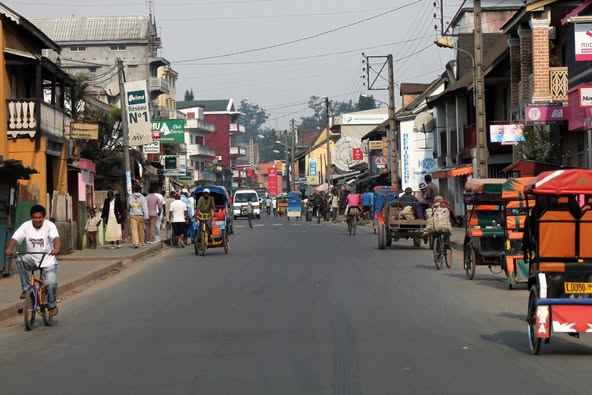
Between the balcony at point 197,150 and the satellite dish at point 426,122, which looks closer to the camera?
the satellite dish at point 426,122

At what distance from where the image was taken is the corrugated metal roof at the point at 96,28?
291 feet

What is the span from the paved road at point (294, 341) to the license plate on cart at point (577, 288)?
2.28 feet

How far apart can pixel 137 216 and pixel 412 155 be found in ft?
133

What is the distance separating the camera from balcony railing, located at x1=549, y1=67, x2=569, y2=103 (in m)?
30.5

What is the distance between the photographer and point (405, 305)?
50.0 ft

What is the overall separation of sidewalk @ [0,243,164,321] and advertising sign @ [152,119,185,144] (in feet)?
53.7

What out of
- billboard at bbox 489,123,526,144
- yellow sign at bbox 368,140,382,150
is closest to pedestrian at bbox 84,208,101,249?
billboard at bbox 489,123,526,144

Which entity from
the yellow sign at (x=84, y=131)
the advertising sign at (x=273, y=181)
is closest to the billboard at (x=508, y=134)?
the yellow sign at (x=84, y=131)

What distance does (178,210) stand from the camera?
32.3 m

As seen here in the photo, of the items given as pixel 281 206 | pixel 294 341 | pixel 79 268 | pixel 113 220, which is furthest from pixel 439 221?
pixel 281 206

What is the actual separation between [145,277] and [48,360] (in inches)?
440

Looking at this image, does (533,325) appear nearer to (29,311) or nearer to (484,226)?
(29,311)

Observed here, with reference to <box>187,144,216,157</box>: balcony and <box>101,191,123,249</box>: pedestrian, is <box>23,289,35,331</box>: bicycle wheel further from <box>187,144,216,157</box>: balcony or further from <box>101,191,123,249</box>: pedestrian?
<box>187,144,216,157</box>: balcony

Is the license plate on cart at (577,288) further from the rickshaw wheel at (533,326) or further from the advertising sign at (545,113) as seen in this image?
the advertising sign at (545,113)
